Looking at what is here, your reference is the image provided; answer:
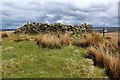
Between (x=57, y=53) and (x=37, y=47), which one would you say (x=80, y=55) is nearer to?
(x=57, y=53)

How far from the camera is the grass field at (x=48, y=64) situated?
9.41 metres

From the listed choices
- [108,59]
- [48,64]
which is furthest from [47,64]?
[108,59]

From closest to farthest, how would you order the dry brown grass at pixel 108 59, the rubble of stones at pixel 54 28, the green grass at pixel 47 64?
the dry brown grass at pixel 108 59, the green grass at pixel 47 64, the rubble of stones at pixel 54 28

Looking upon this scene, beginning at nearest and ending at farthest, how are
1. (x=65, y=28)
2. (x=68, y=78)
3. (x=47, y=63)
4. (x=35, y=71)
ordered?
(x=68, y=78)
(x=35, y=71)
(x=47, y=63)
(x=65, y=28)

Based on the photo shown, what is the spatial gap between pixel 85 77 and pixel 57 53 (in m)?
3.11

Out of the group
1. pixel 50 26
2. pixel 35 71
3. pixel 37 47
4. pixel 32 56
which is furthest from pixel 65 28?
pixel 35 71

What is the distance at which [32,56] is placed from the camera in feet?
37.5

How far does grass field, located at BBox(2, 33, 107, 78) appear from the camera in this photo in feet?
30.9

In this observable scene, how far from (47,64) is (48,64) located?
4 cm

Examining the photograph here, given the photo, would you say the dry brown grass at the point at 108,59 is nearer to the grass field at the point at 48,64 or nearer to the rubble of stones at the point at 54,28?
the grass field at the point at 48,64

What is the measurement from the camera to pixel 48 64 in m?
10.3

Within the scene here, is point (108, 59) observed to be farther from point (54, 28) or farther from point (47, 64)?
point (54, 28)

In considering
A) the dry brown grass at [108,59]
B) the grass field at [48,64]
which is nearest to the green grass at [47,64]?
the grass field at [48,64]

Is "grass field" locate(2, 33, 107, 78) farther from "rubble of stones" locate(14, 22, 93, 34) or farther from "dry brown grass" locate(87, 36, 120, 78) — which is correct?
"rubble of stones" locate(14, 22, 93, 34)
